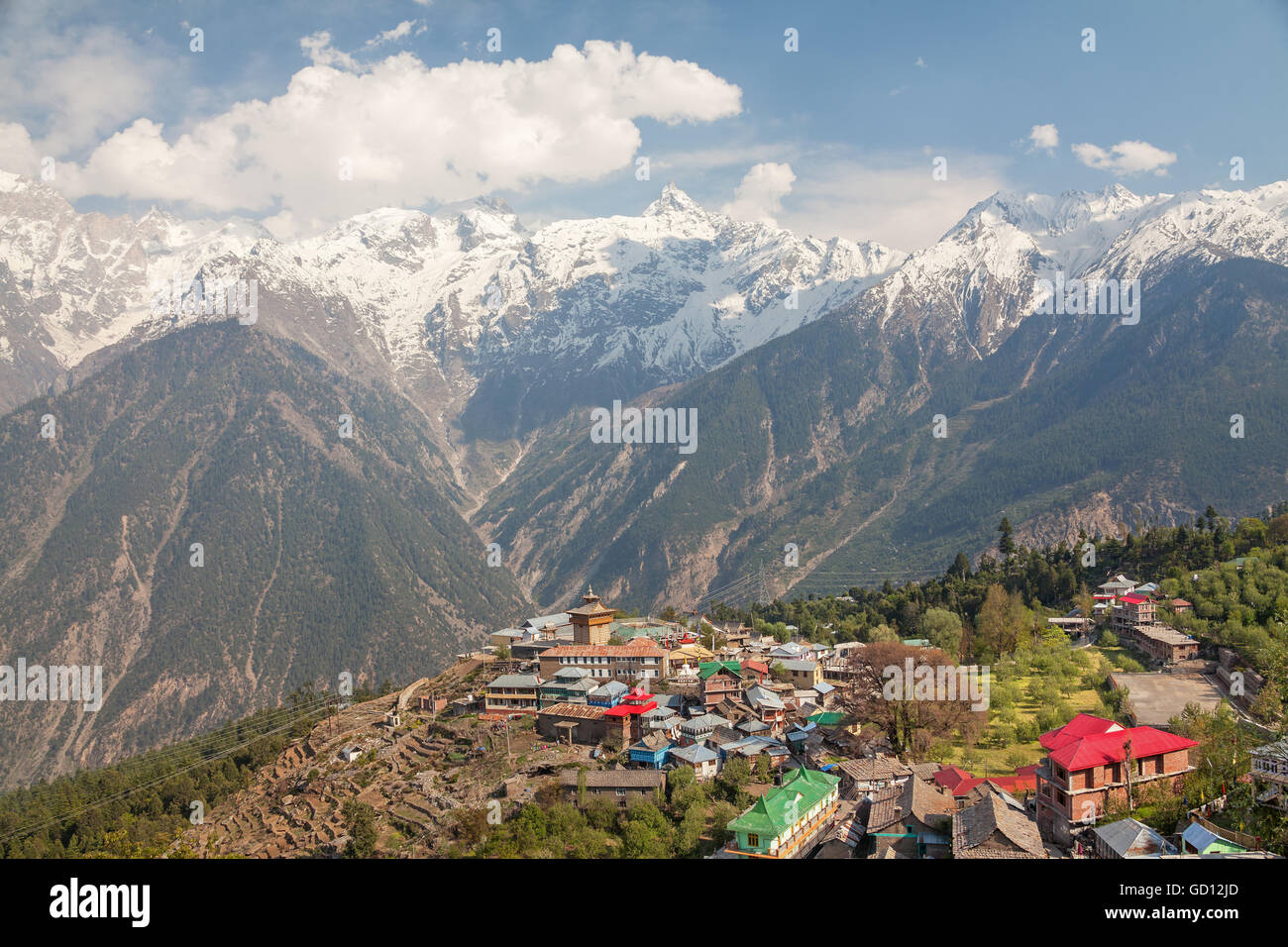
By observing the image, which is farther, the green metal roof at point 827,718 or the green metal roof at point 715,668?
the green metal roof at point 715,668

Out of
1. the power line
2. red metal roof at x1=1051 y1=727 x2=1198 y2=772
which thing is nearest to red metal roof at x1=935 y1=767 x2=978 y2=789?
red metal roof at x1=1051 y1=727 x2=1198 y2=772

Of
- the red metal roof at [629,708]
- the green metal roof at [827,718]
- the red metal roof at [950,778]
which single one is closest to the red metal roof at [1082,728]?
the red metal roof at [950,778]

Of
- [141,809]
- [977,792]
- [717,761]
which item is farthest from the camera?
[141,809]

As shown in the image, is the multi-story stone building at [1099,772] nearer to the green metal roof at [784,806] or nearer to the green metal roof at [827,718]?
the green metal roof at [784,806]

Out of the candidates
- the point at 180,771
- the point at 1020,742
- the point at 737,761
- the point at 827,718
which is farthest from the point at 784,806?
the point at 180,771

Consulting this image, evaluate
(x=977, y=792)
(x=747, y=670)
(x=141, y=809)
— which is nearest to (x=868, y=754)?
(x=977, y=792)

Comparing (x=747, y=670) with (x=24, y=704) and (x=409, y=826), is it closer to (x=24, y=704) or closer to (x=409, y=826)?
(x=409, y=826)
